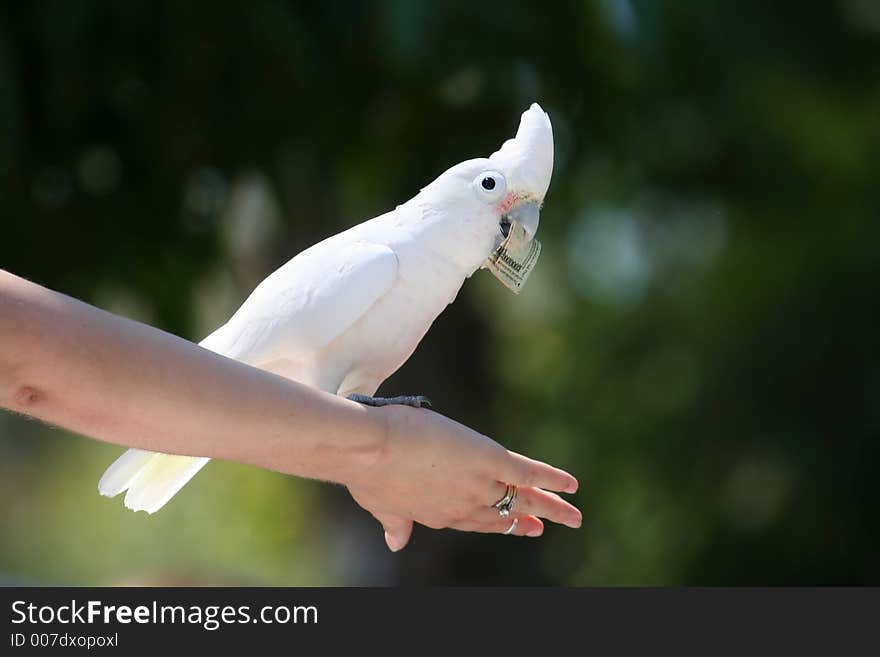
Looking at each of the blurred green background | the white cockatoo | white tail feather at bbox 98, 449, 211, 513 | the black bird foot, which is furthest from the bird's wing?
the blurred green background

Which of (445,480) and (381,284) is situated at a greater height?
(381,284)

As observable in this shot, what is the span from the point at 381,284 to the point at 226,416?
15.3 inches

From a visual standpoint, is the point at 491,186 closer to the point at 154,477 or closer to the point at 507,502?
the point at 507,502

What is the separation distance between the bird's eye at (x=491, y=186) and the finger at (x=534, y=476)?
468mm

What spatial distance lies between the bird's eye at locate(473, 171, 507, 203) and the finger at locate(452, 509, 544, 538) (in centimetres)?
60

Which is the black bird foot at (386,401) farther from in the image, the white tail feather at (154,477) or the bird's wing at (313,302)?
the white tail feather at (154,477)

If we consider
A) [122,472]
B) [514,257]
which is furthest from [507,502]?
[122,472]

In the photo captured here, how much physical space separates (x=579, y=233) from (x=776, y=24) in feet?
4.29

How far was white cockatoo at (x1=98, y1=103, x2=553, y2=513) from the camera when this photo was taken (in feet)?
5.98

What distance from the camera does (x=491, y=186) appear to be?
6.04 feet

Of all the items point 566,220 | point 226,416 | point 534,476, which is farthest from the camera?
point 566,220

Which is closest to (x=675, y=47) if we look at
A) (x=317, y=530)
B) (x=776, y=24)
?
(x=776, y=24)

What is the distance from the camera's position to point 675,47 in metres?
4.38

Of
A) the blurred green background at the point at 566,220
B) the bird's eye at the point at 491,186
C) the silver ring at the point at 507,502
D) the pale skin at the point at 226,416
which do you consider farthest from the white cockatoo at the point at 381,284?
the blurred green background at the point at 566,220
